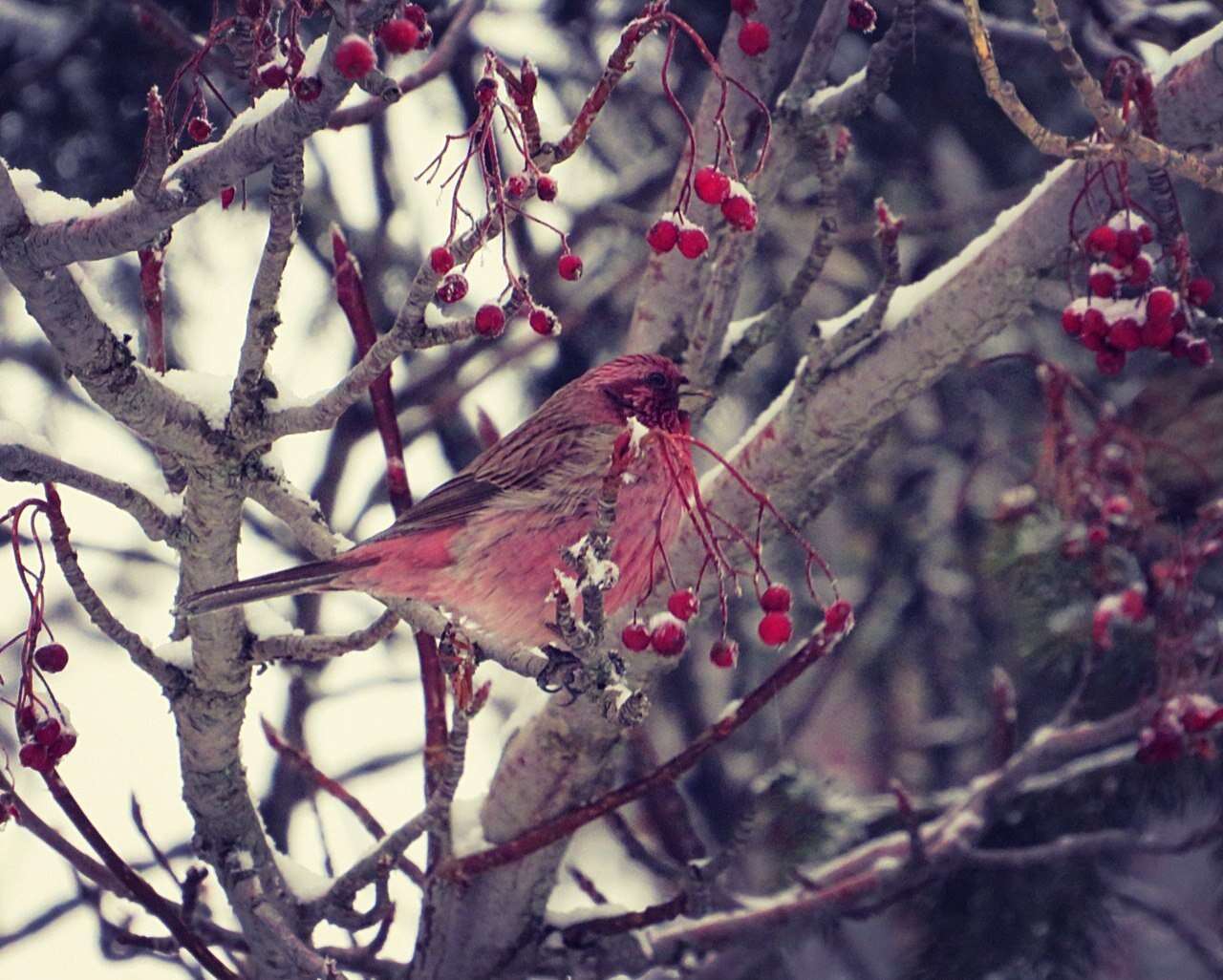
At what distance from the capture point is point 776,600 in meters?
2.76

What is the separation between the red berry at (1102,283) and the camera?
10.6 feet

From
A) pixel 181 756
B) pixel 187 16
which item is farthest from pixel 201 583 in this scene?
pixel 187 16

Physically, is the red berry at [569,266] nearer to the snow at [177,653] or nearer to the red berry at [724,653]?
the red berry at [724,653]

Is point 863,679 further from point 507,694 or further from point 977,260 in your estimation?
point 977,260

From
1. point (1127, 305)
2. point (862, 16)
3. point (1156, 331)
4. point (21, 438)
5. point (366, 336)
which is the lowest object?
point (1156, 331)

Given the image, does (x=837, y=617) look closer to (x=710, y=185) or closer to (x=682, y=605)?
Result: (x=682, y=605)

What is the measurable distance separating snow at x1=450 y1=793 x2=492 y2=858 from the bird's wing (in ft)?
2.23

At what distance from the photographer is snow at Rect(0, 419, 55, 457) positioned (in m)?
2.56

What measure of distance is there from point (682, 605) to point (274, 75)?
1.19 metres

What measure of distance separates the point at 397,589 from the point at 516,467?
0.51 meters

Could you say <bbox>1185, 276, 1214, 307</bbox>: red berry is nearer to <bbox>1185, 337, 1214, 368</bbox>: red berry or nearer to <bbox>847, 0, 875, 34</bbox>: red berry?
<bbox>1185, 337, 1214, 368</bbox>: red berry

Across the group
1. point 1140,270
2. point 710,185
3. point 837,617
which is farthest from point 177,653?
point 1140,270

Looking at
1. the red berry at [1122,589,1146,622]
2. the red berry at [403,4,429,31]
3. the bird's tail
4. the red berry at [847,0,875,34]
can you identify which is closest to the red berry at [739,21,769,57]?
the red berry at [847,0,875,34]

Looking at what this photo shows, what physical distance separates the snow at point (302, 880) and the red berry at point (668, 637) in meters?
1.05
